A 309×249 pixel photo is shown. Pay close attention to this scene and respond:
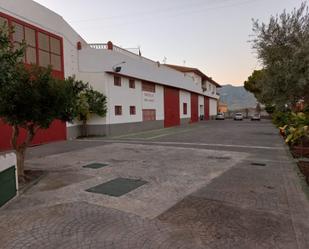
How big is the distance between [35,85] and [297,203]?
263 inches

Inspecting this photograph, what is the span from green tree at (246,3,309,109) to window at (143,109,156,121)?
12636mm

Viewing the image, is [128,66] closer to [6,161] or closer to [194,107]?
[6,161]

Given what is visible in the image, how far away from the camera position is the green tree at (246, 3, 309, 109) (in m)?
11.8

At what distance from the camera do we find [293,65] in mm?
11914

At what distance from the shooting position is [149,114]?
2647cm

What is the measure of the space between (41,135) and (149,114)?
12.6 m

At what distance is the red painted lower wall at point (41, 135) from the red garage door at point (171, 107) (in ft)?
48.3

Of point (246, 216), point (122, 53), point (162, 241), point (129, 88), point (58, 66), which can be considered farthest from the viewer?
point (129, 88)

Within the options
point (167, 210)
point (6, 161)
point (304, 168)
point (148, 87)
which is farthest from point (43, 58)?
point (304, 168)

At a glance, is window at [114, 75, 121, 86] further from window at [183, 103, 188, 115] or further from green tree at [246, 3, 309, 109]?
window at [183, 103, 188, 115]

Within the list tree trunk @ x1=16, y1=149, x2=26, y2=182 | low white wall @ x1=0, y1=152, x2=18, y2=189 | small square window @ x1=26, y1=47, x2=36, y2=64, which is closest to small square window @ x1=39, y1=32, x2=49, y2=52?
small square window @ x1=26, y1=47, x2=36, y2=64

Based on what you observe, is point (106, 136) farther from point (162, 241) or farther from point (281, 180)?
point (162, 241)

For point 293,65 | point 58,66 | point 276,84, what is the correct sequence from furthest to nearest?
point 58,66 → point 276,84 → point 293,65

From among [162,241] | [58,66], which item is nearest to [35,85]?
[162,241]
